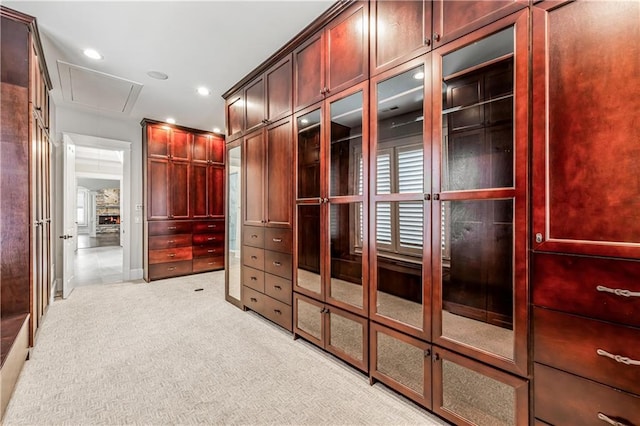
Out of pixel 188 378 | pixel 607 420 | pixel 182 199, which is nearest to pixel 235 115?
pixel 182 199

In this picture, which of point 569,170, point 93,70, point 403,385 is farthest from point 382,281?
point 93,70

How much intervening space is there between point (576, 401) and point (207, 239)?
5.38 meters

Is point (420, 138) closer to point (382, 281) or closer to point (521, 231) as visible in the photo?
point (521, 231)

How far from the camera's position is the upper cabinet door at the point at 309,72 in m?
2.34

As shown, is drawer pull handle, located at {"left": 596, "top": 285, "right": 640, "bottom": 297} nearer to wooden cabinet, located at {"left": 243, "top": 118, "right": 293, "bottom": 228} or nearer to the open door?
wooden cabinet, located at {"left": 243, "top": 118, "right": 293, "bottom": 228}

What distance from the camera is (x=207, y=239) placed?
5.41m

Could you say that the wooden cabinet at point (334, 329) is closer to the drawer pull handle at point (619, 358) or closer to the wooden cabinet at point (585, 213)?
the wooden cabinet at point (585, 213)

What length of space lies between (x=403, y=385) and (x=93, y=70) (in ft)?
14.3

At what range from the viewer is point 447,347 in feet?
5.10

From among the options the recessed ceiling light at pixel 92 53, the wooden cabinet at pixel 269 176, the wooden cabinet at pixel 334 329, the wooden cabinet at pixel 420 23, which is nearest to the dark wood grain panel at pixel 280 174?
the wooden cabinet at pixel 269 176

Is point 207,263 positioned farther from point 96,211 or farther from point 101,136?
point 96,211

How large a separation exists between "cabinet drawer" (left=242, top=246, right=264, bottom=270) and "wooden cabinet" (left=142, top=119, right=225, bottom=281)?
2.35m

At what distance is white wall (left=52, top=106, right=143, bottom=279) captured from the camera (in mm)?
4105

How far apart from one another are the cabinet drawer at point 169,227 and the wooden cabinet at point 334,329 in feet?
11.2
